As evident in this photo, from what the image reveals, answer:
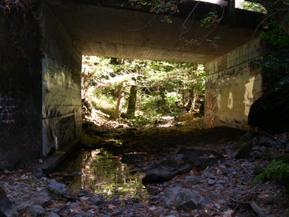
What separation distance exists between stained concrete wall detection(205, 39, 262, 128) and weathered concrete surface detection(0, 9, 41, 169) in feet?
21.3

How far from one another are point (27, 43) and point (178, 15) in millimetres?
3776

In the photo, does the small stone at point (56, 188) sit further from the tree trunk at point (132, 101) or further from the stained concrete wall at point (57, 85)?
the tree trunk at point (132, 101)

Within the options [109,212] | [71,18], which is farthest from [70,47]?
[109,212]

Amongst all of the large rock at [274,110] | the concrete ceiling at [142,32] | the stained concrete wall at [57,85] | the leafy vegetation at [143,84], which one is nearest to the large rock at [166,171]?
the stained concrete wall at [57,85]

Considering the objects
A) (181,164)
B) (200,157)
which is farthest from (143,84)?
(181,164)

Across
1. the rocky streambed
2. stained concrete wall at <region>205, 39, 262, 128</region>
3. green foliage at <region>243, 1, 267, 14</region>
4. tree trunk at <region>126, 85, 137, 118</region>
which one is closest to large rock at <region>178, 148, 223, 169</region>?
the rocky streambed

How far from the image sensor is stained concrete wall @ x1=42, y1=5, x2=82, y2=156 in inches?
305

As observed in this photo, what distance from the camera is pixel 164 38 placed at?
1159 cm

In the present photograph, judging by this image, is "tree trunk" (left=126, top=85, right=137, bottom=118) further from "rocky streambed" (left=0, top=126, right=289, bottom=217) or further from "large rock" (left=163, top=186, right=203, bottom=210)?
"large rock" (left=163, top=186, right=203, bottom=210)

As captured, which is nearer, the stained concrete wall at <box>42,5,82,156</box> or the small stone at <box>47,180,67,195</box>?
the small stone at <box>47,180,67,195</box>

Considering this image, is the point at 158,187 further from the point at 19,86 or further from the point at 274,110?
the point at 274,110

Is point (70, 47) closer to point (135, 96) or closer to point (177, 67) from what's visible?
point (177, 67)

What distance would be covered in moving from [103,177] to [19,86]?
8.72 ft

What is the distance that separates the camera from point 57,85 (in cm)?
905
